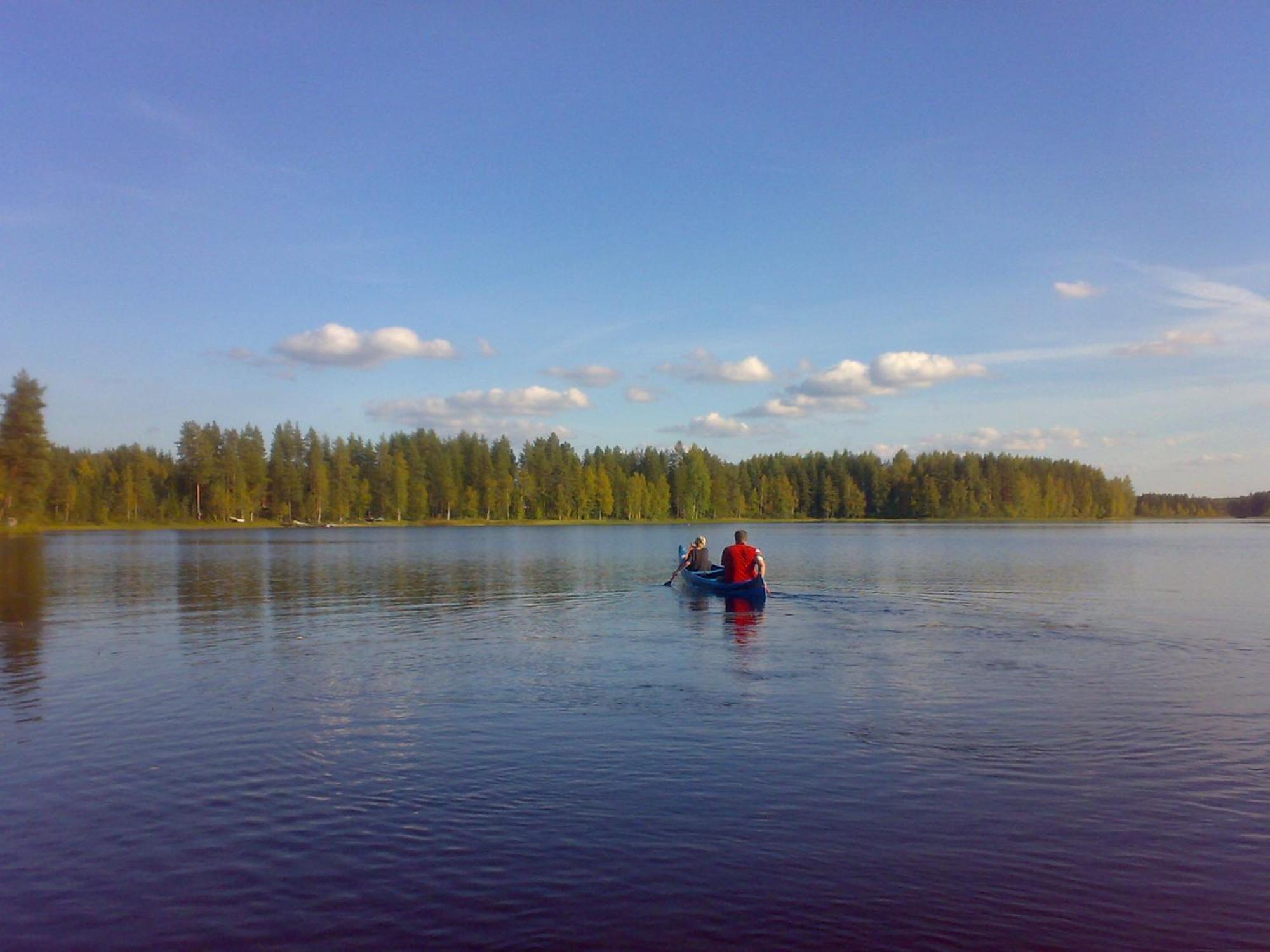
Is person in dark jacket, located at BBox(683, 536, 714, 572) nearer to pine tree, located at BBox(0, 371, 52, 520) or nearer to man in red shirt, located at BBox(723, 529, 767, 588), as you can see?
man in red shirt, located at BBox(723, 529, 767, 588)

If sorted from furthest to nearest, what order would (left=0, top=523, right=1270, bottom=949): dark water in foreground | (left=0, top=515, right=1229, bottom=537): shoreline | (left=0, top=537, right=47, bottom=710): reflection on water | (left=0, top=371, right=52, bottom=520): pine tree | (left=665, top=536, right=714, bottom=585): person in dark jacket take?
(left=0, top=515, right=1229, bottom=537): shoreline → (left=0, top=371, right=52, bottom=520): pine tree → (left=665, top=536, right=714, bottom=585): person in dark jacket → (left=0, top=537, right=47, bottom=710): reflection on water → (left=0, top=523, right=1270, bottom=949): dark water in foreground

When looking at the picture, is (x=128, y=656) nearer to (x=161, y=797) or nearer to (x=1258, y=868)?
(x=161, y=797)

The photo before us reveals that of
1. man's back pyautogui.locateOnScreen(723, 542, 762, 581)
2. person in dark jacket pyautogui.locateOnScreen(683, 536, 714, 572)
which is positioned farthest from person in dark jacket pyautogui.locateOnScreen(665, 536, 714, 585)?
man's back pyautogui.locateOnScreen(723, 542, 762, 581)

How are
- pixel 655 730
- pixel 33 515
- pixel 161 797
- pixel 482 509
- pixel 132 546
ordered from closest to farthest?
pixel 161 797 → pixel 655 730 → pixel 132 546 → pixel 33 515 → pixel 482 509

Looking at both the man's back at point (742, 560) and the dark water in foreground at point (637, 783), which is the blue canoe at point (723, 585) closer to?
the man's back at point (742, 560)

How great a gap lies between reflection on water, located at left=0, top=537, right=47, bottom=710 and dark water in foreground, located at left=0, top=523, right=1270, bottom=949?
0.65 ft

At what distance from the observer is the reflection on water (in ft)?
64.8

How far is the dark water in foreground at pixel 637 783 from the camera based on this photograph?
8828 millimetres

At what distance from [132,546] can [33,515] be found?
100 feet

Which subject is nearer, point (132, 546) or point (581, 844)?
point (581, 844)

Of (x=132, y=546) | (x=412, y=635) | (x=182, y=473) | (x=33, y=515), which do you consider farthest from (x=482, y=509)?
(x=412, y=635)

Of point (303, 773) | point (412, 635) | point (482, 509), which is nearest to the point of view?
point (303, 773)

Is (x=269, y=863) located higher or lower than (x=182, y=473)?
lower

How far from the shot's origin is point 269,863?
10102 mm
